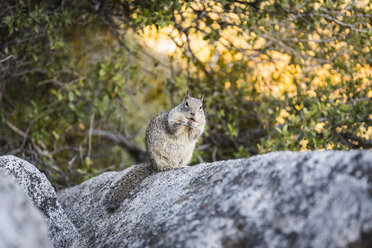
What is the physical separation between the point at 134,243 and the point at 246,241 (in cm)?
74

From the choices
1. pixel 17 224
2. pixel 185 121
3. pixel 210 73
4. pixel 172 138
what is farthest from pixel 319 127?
pixel 17 224

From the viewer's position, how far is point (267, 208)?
2.06m

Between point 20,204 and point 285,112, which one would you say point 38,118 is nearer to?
point 285,112

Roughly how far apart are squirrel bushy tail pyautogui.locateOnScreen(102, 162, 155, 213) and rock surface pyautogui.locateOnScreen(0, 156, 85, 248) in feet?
1.43

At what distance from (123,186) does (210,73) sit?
3.09 meters

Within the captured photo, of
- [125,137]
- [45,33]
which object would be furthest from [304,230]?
[125,137]

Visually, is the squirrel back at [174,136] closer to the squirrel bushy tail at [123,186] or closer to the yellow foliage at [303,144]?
the squirrel bushy tail at [123,186]

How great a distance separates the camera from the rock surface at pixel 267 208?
6.04 ft

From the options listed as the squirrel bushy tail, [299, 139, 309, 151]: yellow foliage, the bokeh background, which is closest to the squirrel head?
the squirrel bushy tail

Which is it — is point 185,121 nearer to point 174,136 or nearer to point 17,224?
point 174,136

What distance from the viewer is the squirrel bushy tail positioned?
135 inches

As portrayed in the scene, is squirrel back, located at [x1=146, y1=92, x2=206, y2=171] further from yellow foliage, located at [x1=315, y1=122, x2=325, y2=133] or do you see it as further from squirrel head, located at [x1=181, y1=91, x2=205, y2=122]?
yellow foliage, located at [x1=315, y1=122, x2=325, y2=133]

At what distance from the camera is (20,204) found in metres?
1.74

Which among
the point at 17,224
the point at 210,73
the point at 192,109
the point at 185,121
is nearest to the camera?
the point at 17,224
